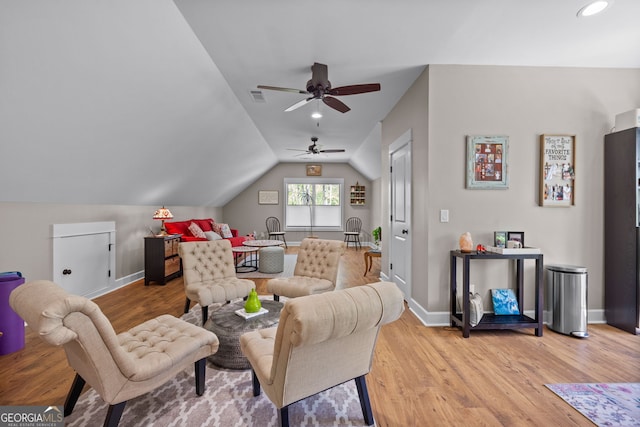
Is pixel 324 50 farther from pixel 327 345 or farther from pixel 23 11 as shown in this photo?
pixel 327 345

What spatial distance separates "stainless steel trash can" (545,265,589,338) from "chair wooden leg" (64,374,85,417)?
396 centimetres

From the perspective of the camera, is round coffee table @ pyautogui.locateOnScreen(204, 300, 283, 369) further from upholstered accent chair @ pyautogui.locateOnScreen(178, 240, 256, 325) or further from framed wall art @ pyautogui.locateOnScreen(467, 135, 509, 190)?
framed wall art @ pyautogui.locateOnScreen(467, 135, 509, 190)

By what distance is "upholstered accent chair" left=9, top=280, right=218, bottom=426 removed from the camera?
1196 mm

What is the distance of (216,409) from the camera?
1.74m

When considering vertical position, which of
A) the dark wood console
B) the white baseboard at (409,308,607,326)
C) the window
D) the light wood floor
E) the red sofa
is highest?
the window

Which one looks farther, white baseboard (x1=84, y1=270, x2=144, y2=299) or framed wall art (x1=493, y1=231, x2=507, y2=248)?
white baseboard (x1=84, y1=270, x2=144, y2=299)

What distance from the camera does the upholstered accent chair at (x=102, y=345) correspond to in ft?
3.92

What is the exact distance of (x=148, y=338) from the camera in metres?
1.78

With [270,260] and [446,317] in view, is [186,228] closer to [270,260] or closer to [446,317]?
[270,260]

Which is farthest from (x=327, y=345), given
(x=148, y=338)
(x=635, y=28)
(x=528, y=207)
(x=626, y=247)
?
(x=635, y=28)

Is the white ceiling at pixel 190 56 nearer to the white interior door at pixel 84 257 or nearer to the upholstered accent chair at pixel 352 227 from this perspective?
the white interior door at pixel 84 257

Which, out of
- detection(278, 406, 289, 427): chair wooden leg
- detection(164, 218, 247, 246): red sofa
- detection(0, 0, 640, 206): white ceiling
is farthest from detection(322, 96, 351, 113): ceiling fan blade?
detection(164, 218, 247, 246): red sofa

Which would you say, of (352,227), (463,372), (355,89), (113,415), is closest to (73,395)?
(113,415)

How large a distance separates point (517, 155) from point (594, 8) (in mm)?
1289
